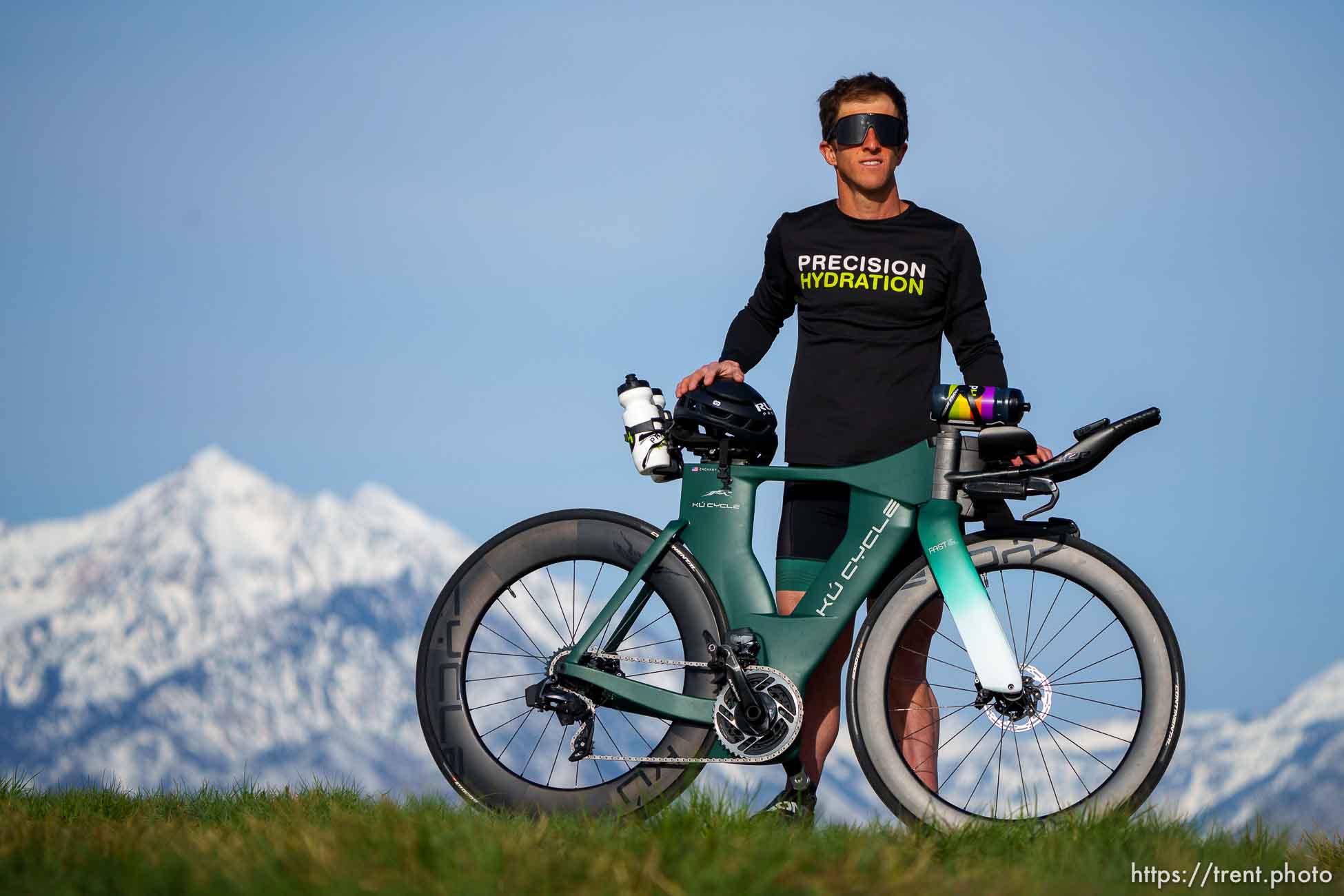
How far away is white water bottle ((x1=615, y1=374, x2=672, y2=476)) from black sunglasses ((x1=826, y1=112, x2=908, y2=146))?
1.18 m

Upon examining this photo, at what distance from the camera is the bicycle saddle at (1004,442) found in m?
4.65

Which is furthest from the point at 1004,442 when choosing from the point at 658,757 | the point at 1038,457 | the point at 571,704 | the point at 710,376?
the point at 571,704

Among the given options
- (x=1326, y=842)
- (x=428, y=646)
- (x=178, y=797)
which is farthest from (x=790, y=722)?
(x=178, y=797)

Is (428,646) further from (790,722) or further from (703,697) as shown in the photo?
(790,722)

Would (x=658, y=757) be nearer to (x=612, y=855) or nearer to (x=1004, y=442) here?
(x=612, y=855)

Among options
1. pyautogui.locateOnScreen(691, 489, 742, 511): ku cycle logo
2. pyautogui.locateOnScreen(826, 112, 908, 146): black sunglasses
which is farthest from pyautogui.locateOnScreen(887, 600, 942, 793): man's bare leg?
pyautogui.locateOnScreen(826, 112, 908, 146): black sunglasses

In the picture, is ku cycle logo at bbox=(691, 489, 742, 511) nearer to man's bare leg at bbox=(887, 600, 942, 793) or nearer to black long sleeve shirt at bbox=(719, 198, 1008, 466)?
black long sleeve shirt at bbox=(719, 198, 1008, 466)

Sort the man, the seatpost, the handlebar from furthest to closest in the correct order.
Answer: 1. the man
2. the seatpost
3. the handlebar

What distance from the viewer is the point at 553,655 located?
494 centimetres

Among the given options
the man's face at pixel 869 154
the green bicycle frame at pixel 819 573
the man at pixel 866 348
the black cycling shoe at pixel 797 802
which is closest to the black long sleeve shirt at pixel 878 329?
the man at pixel 866 348

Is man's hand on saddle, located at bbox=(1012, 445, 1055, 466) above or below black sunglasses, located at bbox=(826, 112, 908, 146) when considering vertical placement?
below

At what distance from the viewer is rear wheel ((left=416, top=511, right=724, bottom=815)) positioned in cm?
482

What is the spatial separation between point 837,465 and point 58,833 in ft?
9.45

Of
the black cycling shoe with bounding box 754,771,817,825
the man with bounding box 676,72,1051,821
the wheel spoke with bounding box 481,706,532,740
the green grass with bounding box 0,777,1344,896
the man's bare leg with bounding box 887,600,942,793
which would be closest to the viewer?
the green grass with bounding box 0,777,1344,896
